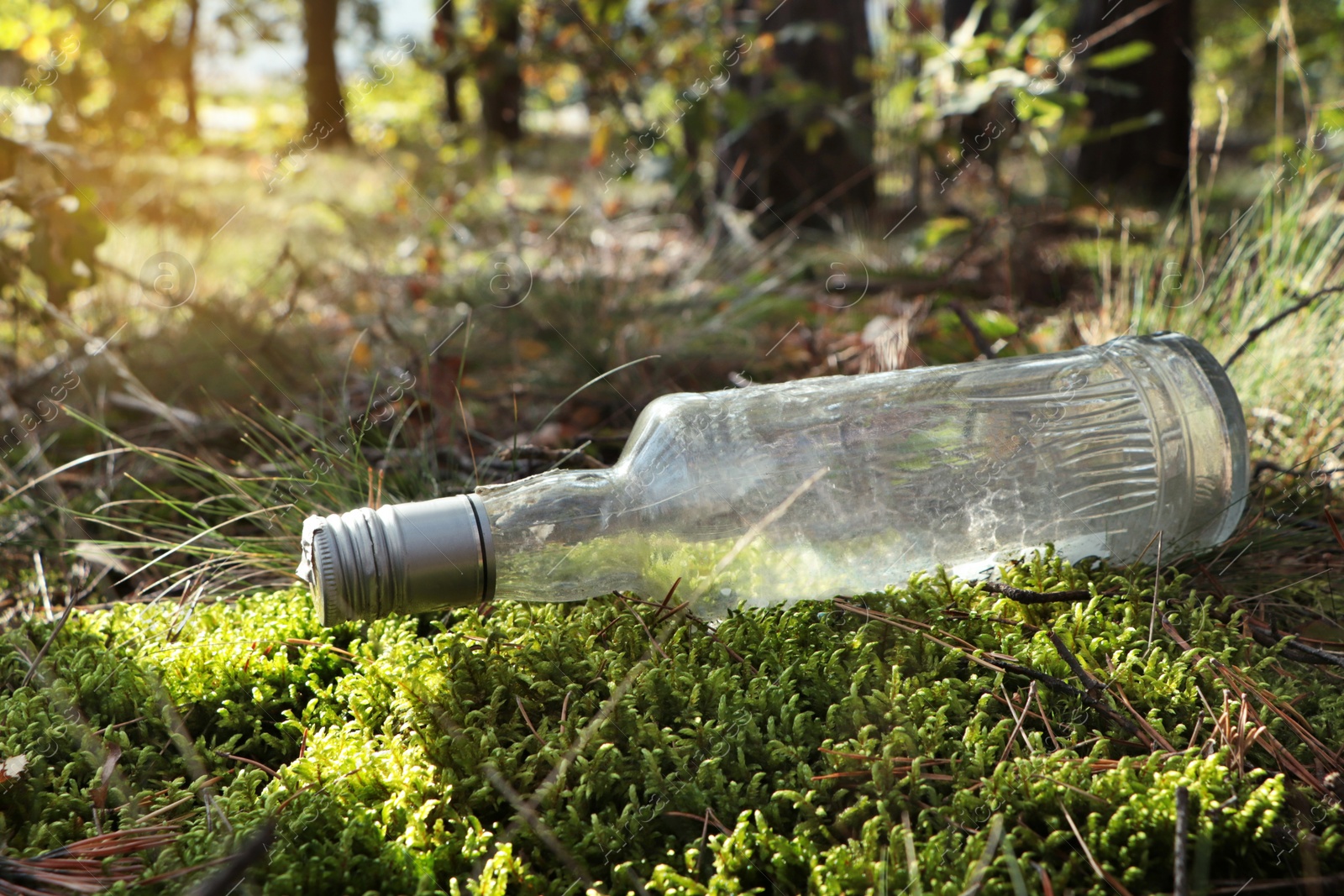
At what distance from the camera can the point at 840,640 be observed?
1.43 m

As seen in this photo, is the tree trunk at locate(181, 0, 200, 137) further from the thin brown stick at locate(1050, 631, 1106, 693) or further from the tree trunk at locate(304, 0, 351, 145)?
the thin brown stick at locate(1050, 631, 1106, 693)

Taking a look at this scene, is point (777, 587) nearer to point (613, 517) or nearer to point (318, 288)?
point (613, 517)

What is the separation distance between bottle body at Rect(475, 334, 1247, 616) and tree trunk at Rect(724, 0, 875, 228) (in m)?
2.97

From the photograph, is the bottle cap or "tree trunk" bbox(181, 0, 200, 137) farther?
"tree trunk" bbox(181, 0, 200, 137)

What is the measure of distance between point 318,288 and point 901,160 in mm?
3119

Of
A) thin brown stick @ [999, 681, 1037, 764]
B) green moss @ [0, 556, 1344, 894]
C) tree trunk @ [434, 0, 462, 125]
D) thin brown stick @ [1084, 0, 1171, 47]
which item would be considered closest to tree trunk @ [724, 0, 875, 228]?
thin brown stick @ [1084, 0, 1171, 47]

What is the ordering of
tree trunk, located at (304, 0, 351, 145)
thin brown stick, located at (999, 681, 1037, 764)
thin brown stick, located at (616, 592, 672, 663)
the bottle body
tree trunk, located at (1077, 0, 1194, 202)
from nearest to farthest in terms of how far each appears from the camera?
thin brown stick, located at (999, 681, 1037, 764), thin brown stick, located at (616, 592, 672, 663), the bottle body, tree trunk, located at (1077, 0, 1194, 202), tree trunk, located at (304, 0, 351, 145)

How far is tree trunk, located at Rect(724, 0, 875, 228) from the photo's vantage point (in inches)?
184

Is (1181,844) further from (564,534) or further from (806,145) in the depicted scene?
(806,145)

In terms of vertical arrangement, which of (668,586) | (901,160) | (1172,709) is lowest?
(1172,709)

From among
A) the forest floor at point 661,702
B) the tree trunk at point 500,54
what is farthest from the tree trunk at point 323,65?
the forest floor at point 661,702

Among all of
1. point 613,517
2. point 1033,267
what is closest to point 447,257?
point 1033,267

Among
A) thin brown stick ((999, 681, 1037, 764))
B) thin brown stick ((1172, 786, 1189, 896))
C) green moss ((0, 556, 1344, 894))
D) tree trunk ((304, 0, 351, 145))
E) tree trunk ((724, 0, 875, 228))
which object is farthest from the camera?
tree trunk ((304, 0, 351, 145))

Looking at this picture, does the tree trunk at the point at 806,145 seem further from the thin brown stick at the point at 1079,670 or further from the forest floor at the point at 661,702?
the thin brown stick at the point at 1079,670
